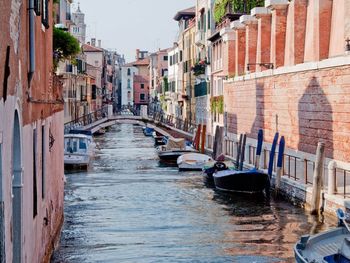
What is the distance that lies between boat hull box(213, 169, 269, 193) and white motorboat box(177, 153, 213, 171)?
738 cm

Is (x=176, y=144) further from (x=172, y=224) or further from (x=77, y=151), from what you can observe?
(x=172, y=224)

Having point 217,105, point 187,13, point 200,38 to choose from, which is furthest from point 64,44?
point 187,13

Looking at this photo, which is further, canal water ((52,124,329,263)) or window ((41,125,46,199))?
canal water ((52,124,329,263))

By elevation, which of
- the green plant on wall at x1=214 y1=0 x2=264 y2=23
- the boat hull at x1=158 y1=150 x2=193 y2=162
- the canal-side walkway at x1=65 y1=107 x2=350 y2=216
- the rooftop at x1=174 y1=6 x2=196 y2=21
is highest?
the rooftop at x1=174 y1=6 x2=196 y2=21

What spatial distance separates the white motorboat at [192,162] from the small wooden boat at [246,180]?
7416mm

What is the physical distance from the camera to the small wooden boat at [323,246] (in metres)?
8.67

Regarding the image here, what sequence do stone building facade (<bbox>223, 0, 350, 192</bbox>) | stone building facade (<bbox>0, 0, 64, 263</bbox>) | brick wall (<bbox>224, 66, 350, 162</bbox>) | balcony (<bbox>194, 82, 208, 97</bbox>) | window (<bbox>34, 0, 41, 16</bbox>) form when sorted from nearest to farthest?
stone building facade (<bbox>0, 0, 64, 263</bbox>) → window (<bbox>34, 0, 41, 16</bbox>) → brick wall (<bbox>224, 66, 350, 162</bbox>) → stone building facade (<bbox>223, 0, 350, 192</bbox>) → balcony (<bbox>194, 82, 208, 97</bbox>)

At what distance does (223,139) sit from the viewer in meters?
32.0

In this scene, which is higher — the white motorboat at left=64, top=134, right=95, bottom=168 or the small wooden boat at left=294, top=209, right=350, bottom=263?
the small wooden boat at left=294, top=209, right=350, bottom=263

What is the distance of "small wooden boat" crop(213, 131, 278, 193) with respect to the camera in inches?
791

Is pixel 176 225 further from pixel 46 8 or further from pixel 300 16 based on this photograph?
pixel 300 16

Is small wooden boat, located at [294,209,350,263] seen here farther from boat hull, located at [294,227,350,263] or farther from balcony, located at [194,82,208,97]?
balcony, located at [194,82,208,97]

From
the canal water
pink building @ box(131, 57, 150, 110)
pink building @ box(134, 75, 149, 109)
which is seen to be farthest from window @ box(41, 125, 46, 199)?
pink building @ box(134, 75, 149, 109)

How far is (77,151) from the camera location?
100.0 feet
